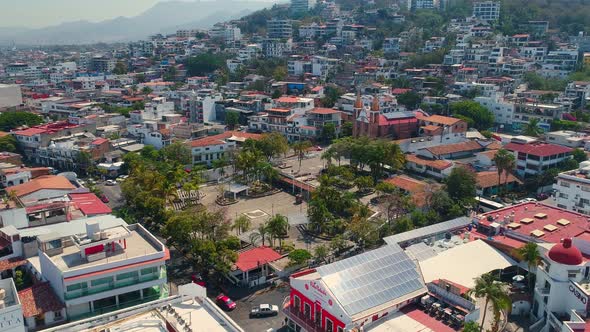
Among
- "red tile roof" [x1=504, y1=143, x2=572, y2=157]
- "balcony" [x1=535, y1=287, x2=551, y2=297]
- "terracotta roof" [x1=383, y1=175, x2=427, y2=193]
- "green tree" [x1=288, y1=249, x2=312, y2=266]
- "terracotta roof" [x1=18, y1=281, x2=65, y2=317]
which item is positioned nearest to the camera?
"terracotta roof" [x1=18, y1=281, x2=65, y2=317]

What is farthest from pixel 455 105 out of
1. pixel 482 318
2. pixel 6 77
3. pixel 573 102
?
pixel 6 77

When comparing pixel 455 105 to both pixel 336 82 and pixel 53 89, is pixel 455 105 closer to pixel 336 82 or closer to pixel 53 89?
pixel 336 82

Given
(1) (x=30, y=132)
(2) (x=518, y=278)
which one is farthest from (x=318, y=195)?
(1) (x=30, y=132)

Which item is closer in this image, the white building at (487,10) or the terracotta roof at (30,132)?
the terracotta roof at (30,132)

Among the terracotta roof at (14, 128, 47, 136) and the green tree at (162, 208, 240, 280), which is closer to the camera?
the green tree at (162, 208, 240, 280)

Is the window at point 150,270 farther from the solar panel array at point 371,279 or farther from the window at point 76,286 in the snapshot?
the solar panel array at point 371,279

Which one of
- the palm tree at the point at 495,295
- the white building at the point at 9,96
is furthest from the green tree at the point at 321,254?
the white building at the point at 9,96

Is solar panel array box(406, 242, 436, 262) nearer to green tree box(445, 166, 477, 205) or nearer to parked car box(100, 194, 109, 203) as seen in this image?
green tree box(445, 166, 477, 205)

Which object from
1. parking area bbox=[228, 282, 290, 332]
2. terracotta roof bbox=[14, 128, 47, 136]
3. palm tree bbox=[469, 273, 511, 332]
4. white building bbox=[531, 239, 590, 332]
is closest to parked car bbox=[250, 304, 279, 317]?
parking area bbox=[228, 282, 290, 332]
